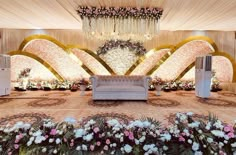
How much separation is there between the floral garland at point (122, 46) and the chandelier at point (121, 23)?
1979mm

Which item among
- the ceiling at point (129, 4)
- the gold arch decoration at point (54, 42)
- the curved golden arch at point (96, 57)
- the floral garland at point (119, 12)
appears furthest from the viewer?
the curved golden arch at point (96, 57)

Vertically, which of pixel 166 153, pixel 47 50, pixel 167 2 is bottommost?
pixel 166 153

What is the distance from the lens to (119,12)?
4945mm

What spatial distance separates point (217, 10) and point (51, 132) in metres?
4.97

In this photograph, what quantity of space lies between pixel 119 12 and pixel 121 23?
0.44 metres

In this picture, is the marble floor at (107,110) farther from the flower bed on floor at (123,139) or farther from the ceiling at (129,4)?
the ceiling at (129,4)

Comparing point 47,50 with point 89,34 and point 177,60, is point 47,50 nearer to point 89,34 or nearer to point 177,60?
point 89,34

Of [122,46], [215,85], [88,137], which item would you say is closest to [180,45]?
[215,85]

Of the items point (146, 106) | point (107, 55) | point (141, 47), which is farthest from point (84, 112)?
point (141, 47)

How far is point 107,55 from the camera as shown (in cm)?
766

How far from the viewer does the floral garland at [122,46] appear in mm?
7609

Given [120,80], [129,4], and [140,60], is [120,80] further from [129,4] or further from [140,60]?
[129,4]

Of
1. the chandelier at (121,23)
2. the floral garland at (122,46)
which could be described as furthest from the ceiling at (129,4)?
the floral garland at (122,46)

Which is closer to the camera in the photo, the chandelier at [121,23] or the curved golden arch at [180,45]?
the chandelier at [121,23]
